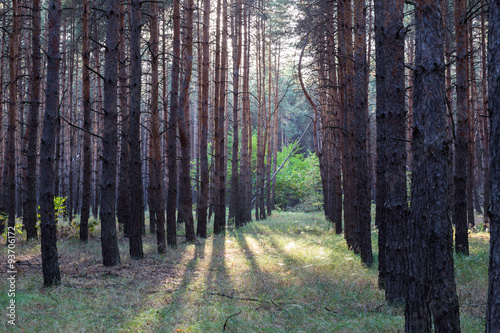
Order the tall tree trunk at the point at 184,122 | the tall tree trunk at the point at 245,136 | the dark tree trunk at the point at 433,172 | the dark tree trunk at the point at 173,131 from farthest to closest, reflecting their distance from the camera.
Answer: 1. the tall tree trunk at the point at 245,136
2. the tall tree trunk at the point at 184,122
3. the dark tree trunk at the point at 173,131
4. the dark tree trunk at the point at 433,172

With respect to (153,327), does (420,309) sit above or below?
above

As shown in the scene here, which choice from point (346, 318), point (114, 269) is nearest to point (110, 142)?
point (114, 269)

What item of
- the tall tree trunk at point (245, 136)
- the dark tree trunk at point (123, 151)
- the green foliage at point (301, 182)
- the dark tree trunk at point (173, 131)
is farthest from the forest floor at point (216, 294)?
the green foliage at point (301, 182)

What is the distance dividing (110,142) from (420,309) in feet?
20.3

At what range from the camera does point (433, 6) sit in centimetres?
364

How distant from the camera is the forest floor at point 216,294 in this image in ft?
15.0

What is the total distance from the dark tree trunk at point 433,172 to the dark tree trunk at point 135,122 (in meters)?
6.22

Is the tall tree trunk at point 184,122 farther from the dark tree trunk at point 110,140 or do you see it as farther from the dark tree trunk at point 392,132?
the dark tree trunk at point 392,132

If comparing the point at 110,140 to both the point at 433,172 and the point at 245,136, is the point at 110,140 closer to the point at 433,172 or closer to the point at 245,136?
the point at 433,172

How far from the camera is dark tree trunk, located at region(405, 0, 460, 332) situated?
357 centimetres

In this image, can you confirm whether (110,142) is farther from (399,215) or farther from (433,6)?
A: (433,6)

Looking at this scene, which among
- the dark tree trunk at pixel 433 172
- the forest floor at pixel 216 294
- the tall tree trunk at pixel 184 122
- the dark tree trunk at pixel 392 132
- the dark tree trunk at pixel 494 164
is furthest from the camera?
the tall tree trunk at pixel 184 122

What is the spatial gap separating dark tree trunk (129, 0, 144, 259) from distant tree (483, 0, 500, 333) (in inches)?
275

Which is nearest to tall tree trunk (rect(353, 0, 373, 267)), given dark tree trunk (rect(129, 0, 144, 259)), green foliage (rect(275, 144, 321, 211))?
dark tree trunk (rect(129, 0, 144, 259))
